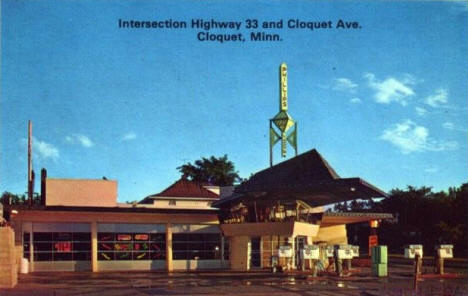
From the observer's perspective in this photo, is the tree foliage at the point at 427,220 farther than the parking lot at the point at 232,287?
Yes

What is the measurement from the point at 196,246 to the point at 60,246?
330 inches

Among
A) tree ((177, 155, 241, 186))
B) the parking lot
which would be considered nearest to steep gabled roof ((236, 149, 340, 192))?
the parking lot

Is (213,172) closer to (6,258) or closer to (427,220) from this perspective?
(427,220)

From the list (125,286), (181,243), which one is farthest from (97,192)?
(125,286)

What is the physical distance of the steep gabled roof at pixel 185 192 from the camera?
62.1m

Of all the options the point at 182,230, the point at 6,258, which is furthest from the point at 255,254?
the point at 6,258

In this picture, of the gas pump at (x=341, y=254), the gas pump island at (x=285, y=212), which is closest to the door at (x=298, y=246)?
the gas pump island at (x=285, y=212)

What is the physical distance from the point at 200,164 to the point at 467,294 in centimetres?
8275

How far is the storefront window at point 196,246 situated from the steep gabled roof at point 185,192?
2043 cm

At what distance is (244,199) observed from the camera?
37.7 m

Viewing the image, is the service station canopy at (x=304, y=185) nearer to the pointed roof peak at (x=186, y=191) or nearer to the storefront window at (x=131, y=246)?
the storefront window at (x=131, y=246)

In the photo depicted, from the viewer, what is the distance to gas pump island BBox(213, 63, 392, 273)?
32.8m

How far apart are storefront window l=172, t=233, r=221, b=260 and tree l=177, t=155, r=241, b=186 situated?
2331 inches

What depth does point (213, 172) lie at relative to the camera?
331 ft
